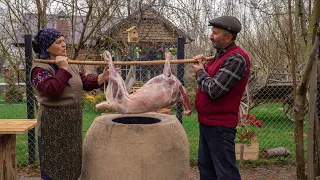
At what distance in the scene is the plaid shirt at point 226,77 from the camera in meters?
2.39

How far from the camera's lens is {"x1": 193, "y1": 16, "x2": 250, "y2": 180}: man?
2443 millimetres

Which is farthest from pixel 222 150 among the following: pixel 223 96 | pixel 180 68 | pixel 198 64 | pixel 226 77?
pixel 180 68

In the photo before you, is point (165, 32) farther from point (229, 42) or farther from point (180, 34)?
point (229, 42)

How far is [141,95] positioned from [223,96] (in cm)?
59

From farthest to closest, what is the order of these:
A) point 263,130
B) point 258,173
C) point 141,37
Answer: point 141,37 < point 263,130 < point 258,173

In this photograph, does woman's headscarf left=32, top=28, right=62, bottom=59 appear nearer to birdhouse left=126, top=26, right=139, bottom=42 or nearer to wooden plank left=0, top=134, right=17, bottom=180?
wooden plank left=0, top=134, right=17, bottom=180

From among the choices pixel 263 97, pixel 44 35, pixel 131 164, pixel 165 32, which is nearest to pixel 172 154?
pixel 131 164

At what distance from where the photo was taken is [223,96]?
2502mm

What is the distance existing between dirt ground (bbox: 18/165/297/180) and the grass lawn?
247 mm

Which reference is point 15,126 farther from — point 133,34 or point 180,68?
point 133,34

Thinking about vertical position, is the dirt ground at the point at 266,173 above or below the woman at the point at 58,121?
below

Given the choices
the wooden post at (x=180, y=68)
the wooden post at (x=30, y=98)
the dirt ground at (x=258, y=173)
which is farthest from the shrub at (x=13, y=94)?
the wooden post at (x=180, y=68)

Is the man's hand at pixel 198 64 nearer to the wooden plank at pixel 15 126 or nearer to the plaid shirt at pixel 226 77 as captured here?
the plaid shirt at pixel 226 77

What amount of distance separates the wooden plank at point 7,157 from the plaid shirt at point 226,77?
2.15m
